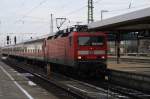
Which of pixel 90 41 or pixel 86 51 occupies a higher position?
pixel 90 41

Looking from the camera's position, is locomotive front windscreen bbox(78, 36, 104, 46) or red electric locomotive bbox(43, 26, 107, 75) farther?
locomotive front windscreen bbox(78, 36, 104, 46)

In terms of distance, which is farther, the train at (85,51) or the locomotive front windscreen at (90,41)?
the locomotive front windscreen at (90,41)

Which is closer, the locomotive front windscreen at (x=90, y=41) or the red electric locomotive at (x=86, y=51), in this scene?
the red electric locomotive at (x=86, y=51)

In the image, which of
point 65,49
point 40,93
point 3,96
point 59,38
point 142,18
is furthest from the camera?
point 59,38

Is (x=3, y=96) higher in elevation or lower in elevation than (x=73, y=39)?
lower

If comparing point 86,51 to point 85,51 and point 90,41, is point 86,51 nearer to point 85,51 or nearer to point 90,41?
point 85,51

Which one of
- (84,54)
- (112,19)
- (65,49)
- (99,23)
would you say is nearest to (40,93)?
(84,54)

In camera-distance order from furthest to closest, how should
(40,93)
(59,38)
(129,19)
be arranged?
(59,38) → (129,19) → (40,93)

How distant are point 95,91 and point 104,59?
21.3 feet

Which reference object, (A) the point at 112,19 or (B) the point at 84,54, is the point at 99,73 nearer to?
(B) the point at 84,54

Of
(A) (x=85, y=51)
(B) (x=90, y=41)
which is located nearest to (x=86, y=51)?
(A) (x=85, y=51)

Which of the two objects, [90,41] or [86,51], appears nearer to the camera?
[86,51]

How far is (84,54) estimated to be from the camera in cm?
2738

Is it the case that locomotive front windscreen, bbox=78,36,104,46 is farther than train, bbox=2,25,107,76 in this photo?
Yes
